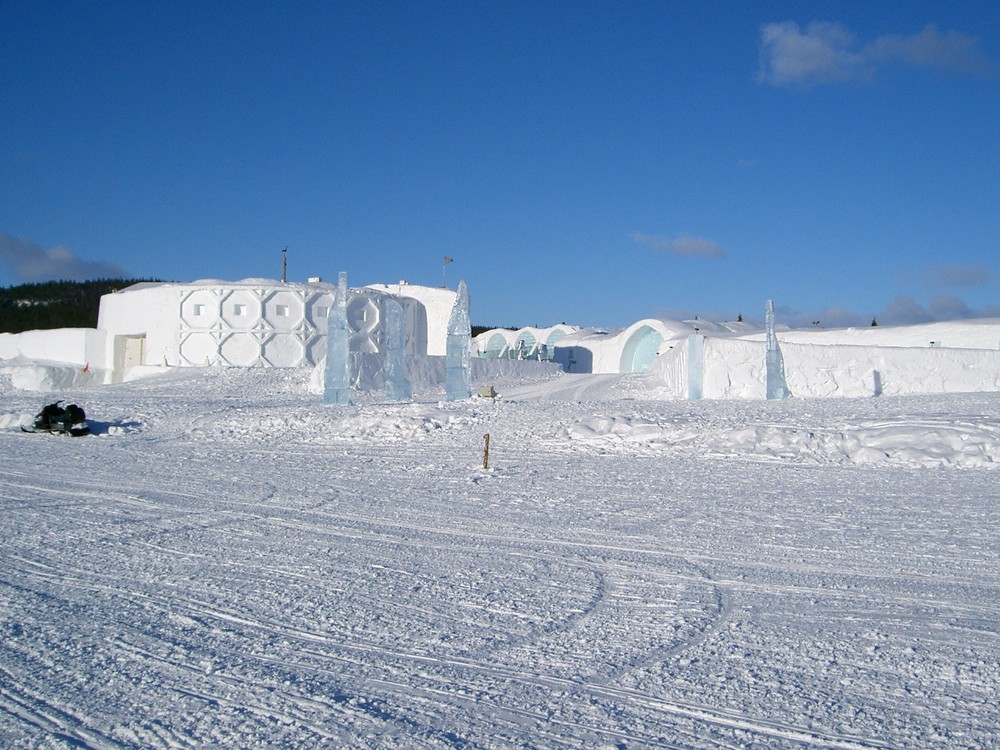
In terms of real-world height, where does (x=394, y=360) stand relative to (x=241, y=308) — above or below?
below

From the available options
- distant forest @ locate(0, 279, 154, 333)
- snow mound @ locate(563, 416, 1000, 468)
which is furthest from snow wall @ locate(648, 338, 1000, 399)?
distant forest @ locate(0, 279, 154, 333)

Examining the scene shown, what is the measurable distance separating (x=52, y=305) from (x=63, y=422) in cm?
8210

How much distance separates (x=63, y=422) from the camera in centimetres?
1664

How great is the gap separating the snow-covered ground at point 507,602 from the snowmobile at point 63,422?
14.2ft

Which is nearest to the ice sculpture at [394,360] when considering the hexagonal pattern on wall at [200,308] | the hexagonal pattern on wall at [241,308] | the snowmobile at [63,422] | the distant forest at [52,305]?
the snowmobile at [63,422]

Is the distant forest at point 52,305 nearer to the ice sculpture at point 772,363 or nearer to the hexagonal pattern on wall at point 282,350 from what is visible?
the hexagonal pattern on wall at point 282,350

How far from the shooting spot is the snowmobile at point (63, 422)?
54.4ft

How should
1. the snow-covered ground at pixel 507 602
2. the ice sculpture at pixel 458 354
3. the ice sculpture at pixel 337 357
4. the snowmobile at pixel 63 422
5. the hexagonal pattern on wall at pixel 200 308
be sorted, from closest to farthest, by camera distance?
the snow-covered ground at pixel 507 602 < the snowmobile at pixel 63 422 < the ice sculpture at pixel 458 354 < the ice sculpture at pixel 337 357 < the hexagonal pattern on wall at pixel 200 308

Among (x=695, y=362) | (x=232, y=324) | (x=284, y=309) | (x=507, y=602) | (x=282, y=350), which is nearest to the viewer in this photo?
(x=507, y=602)

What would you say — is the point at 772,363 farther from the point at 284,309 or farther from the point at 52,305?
the point at 52,305

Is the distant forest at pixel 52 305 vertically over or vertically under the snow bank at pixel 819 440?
over

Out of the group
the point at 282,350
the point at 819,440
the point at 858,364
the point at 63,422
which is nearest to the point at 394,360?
the point at 63,422

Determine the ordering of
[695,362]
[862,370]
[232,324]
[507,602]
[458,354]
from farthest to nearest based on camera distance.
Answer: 1. [232,324]
2. [695,362]
3. [862,370]
4. [458,354]
5. [507,602]

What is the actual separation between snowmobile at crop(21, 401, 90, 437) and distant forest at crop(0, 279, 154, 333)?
193 ft
